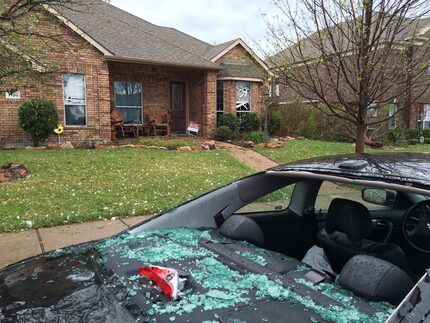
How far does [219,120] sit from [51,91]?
712 centimetres

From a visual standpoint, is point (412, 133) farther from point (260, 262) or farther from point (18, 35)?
point (260, 262)

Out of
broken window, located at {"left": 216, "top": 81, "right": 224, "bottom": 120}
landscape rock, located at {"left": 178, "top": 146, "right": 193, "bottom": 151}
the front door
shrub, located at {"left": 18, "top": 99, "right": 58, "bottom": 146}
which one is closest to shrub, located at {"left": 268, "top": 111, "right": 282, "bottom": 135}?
broken window, located at {"left": 216, "top": 81, "right": 224, "bottom": 120}

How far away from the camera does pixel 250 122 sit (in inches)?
691

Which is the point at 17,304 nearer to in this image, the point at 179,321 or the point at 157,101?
the point at 179,321

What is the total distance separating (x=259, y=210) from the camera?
3.29 metres

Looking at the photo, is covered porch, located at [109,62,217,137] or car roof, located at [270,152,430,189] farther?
covered porch, located at [109,62,217,137]

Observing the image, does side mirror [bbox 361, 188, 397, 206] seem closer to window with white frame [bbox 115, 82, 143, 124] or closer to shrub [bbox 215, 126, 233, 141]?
shrub [bbox 215, 126, 233, 141]

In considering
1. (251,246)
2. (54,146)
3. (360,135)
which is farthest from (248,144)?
(251,246)

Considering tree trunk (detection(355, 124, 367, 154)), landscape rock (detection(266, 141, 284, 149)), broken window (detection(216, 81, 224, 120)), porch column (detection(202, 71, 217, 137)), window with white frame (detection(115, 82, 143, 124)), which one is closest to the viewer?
tree trunk (detection(355, 124, 367, 154))

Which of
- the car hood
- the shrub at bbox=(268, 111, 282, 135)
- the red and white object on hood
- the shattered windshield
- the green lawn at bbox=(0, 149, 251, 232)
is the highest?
the shrub at bbox=(268, 111, 282, 135)

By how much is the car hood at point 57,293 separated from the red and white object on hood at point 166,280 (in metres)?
0.19

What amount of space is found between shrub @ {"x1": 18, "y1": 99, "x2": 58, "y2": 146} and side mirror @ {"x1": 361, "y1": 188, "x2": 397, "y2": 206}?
11926 millimetres

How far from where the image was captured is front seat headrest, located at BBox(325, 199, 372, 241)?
2496 mm

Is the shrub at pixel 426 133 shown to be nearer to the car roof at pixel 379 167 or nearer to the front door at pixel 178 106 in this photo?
the front door at pixel 178 106
